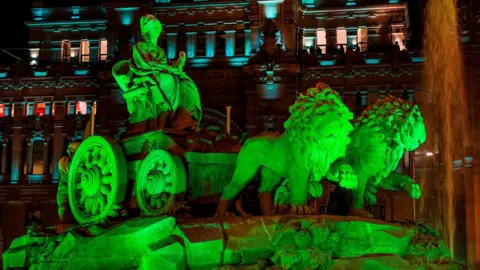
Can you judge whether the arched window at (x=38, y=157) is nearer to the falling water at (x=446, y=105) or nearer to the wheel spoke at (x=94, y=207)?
the falling water at (x=446, y=105)

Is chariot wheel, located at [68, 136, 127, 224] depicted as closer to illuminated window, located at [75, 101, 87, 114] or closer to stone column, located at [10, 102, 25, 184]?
illuminated window, located at [75, 101, 87, 114]

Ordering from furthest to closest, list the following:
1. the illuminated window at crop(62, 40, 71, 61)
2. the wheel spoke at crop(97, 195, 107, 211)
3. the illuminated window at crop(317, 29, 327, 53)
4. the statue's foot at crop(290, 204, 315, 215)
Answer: the illuminated window at crop(62, 40, 71, 61)
the illuminated window at crop(317, 29, 327, 53)
the wheel spoke at crop(97, 195, 107, 211)
the statue's foot at crop(290, 204, 315, 215)

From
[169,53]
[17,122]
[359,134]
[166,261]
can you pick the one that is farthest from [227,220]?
[17,122]

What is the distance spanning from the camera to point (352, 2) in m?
56.8

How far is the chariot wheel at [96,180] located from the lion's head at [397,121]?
514cm

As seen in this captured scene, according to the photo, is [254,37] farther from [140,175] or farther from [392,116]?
[140,175]

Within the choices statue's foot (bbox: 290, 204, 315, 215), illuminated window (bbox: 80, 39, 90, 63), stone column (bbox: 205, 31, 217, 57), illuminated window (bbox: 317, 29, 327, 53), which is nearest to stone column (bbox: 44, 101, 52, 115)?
illuminated window (bbox: 80, 39, 90, 63)

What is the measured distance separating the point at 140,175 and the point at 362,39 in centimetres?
4182

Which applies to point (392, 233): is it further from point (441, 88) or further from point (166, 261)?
point (441, 88)

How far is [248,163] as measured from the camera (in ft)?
52.6

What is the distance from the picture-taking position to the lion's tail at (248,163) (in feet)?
52.4

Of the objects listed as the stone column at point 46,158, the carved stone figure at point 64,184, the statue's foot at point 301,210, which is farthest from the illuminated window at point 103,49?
the statue's foot at point 301,210

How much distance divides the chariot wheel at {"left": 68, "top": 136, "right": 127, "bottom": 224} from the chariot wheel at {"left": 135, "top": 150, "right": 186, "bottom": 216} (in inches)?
19.1

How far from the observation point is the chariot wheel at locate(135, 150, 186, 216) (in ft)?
52.1
